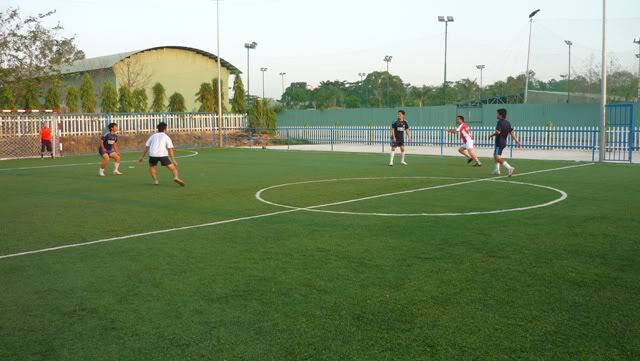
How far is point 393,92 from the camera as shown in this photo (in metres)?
90.3

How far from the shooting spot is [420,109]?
49219 millimetres

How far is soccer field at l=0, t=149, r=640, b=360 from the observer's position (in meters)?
4.74

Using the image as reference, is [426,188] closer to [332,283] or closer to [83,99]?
[332,283]

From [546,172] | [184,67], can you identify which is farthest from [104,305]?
[184,67]

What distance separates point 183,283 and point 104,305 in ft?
3.03

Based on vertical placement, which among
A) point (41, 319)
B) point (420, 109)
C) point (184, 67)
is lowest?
point (41, 319)

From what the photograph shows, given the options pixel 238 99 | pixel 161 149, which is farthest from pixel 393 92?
pixel 161 149

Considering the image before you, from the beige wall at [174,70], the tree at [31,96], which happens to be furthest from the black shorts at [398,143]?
the beige wall at [174,70]

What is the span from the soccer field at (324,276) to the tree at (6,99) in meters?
27.3

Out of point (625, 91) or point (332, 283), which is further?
point (625, 91)

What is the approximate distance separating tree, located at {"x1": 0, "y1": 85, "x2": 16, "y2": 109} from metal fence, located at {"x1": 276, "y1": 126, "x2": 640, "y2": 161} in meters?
16.9

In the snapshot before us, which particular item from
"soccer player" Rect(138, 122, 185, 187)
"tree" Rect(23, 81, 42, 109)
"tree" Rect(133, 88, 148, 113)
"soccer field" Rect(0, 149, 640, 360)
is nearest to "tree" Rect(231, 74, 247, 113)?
"tree" Rect(133, 88, 148, 113)

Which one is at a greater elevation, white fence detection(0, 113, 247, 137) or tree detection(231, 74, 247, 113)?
tree detection(231, 74, 247, 113)

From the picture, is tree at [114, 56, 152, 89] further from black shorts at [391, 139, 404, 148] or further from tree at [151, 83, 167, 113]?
black shorts at [391, 139, 404, 148]
